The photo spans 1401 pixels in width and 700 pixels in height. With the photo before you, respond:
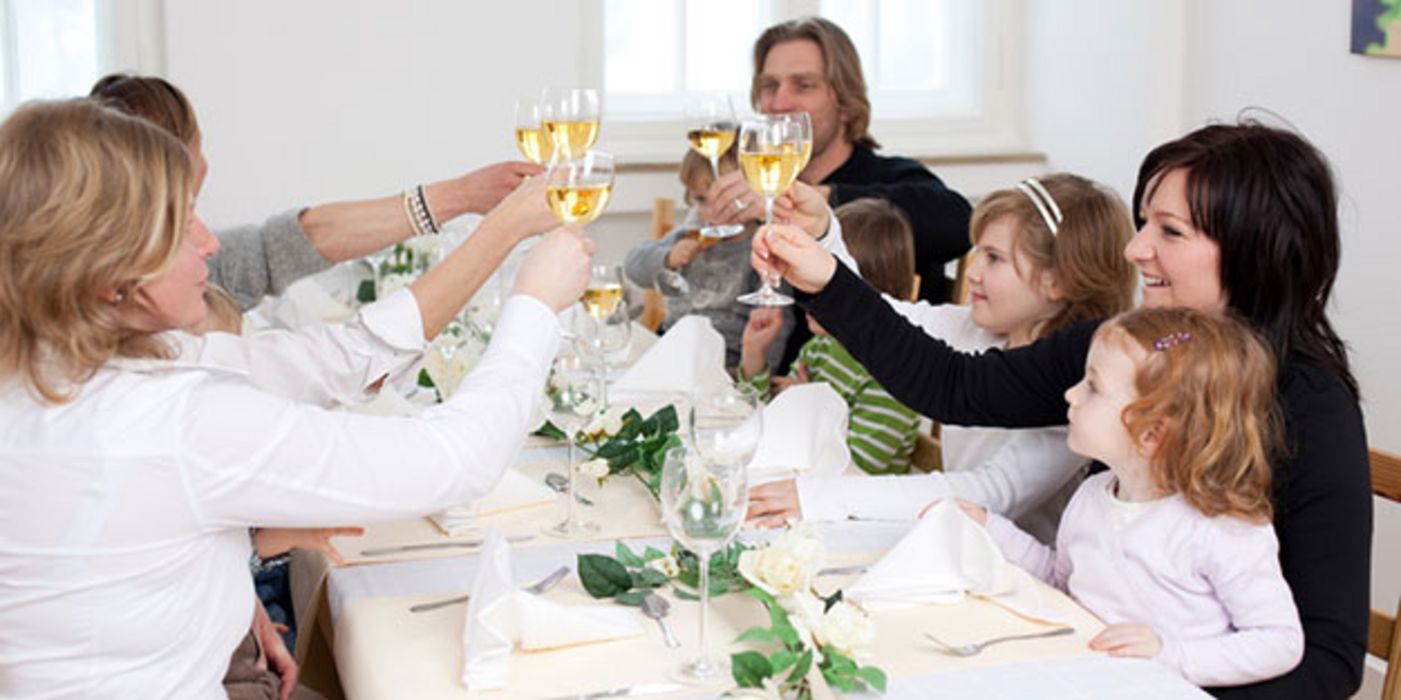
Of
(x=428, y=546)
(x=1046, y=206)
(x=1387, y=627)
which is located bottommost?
(x=1387, y=627)

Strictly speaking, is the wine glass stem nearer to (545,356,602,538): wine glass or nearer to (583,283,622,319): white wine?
(545,356,602,538): wine glass

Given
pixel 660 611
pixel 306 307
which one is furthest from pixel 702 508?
pixel 306 307

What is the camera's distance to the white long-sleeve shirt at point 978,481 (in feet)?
6.94

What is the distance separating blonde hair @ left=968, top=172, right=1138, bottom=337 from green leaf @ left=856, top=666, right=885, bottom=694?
1.10m

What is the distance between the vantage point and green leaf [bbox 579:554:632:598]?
1.72 metres

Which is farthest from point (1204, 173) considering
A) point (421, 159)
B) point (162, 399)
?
point (421, 159)

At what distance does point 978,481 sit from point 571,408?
61 centimetres

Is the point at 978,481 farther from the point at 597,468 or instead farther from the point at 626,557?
the point at 626,557

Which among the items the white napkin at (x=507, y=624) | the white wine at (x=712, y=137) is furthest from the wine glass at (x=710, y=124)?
the white napkin at (x=507, y=624)

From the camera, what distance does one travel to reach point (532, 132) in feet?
8.70

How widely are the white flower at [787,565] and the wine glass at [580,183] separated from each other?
56cm

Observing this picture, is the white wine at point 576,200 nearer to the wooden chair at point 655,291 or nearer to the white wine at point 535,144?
the white wine at point 535,144

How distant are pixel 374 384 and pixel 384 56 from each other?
2464 mm

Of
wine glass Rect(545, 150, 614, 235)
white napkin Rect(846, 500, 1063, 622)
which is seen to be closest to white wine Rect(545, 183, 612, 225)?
wine glass Rect(545, 150, 614, 235)
